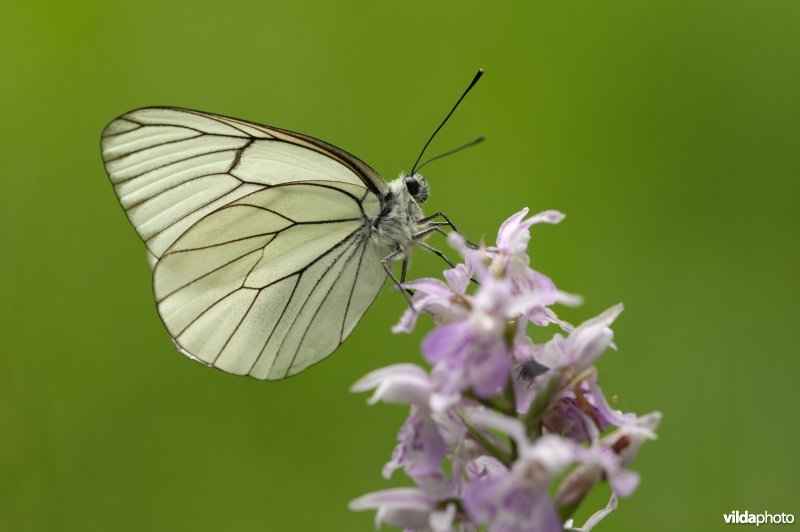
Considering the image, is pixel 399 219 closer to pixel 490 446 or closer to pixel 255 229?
pixel 255 229

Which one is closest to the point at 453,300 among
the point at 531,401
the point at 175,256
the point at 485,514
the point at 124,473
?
the point at 531,401

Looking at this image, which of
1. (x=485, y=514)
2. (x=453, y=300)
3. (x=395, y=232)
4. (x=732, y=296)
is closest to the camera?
(x=485, y=514)

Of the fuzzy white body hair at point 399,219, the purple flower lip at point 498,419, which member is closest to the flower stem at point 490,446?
the purple flower lip at point 498,419

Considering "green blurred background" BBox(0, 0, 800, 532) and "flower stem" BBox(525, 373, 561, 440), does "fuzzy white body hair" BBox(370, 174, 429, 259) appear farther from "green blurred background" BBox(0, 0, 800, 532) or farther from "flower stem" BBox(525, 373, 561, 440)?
"green blurred background" BBox(0, 0, 800, 532)

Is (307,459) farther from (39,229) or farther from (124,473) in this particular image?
(39,229)

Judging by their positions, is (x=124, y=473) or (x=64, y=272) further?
(x=64, y=272)

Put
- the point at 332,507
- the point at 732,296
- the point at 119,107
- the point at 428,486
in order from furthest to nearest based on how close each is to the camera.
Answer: the point at 119,107 → the point at 732,296 → the point at 332,507 → the point at 428,486

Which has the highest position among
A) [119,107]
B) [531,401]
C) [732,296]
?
[119,107]
